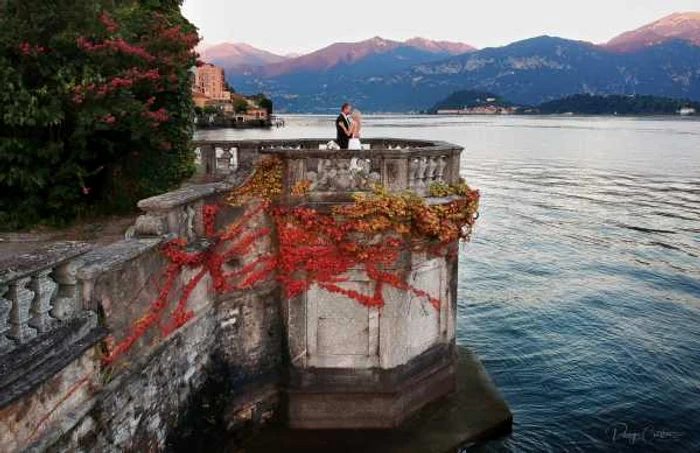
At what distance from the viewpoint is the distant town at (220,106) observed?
125 meters

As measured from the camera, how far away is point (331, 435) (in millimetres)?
11750

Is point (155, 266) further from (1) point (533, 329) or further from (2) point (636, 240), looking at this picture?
(2) point (636, 240)

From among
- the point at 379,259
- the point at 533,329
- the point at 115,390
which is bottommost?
the point at 533,329

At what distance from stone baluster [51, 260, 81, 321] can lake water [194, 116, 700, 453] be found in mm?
8750

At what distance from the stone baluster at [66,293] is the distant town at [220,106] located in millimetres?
106999

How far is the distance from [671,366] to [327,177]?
1311cm

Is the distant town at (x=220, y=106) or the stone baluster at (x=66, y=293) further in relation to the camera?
the distant town at (x=220, y=106)

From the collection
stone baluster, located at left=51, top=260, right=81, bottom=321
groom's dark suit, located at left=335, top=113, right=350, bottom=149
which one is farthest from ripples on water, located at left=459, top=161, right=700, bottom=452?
stone baluster, located at left=51, top=260, right=81, bottom=321

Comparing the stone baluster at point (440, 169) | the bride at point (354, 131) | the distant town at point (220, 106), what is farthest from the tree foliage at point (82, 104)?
the distant town at point (220, 106)

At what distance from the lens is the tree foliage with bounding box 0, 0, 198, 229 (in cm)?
A: 1195

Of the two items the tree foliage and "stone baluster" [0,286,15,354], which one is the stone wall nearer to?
"stone baluster" [0,286,15,354]

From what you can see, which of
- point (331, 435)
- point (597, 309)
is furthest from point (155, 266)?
point (597, 309)

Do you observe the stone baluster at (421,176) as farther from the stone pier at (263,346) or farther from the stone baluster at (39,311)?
the stone baluster at (39,311)

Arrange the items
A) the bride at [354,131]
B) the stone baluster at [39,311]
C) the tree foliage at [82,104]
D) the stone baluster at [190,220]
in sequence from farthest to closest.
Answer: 1. the bride at [354,131]
2. the tree foliage at [82,104]
3. the stone baluster at [190,220]
4. the stone baluster at [39,311]
